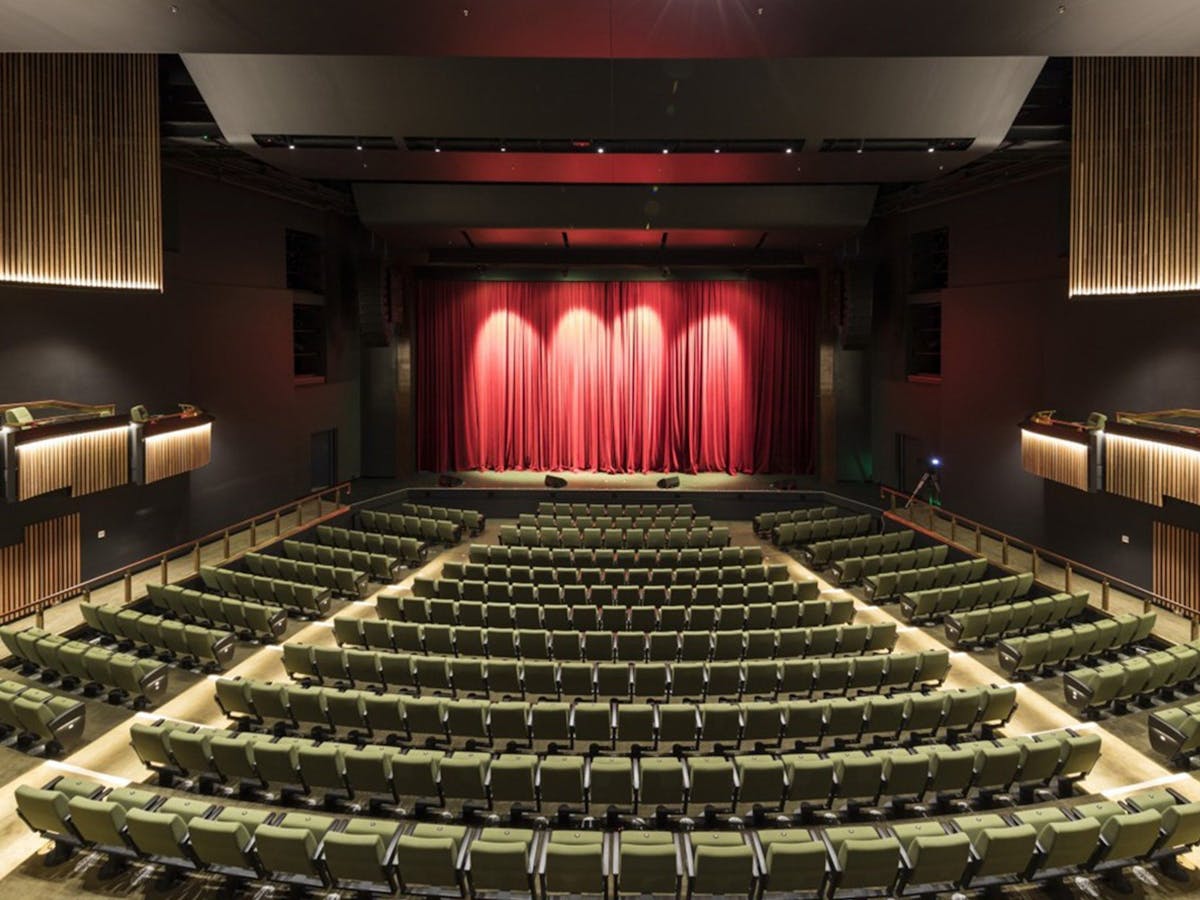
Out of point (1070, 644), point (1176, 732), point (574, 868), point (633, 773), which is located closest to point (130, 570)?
point (633, 773)

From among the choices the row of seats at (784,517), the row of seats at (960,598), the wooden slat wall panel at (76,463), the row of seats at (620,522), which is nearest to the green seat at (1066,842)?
the row of seats at (960,598)

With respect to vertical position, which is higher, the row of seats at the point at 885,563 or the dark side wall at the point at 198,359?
the dark side wall at the point at 198,359

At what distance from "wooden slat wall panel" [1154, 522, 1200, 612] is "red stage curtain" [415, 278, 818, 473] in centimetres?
1019

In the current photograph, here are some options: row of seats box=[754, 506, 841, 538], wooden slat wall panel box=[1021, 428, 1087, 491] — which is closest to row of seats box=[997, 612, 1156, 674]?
wooden slat wall panel box=[1021, 428, 1087, 491]

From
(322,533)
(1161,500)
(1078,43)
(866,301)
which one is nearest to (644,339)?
(866,301)

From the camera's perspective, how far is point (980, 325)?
1586cm

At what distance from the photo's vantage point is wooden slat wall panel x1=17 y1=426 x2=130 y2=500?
10.7 meters

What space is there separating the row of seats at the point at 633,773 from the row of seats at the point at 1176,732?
1.11 metres

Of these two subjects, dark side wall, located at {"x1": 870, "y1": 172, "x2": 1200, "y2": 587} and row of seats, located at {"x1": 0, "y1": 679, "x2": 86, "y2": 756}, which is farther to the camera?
dark side wall, located at {"x1": 870, "y1": 172, "x2": 1200, "y2": 587}

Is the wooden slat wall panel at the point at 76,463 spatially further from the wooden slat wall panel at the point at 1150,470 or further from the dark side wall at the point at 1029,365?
the dark side wall at the point at 1029,365

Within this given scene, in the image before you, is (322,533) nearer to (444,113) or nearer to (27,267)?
(27,267)

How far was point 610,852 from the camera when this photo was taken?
20.3ft

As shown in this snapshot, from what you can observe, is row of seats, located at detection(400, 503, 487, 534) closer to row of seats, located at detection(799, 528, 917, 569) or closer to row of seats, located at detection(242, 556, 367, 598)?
row of seats, located at detection(242, 556, 367, 598)

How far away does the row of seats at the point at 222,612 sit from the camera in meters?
10.5
